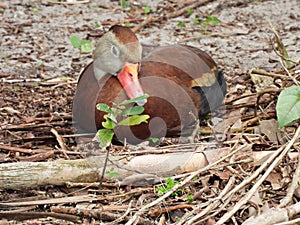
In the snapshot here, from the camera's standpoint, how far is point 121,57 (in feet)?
11.0

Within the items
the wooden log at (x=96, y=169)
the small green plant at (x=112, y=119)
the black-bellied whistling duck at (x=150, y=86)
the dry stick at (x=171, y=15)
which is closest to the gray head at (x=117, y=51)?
the black-bellied whistling duck at (x=150, y=86)

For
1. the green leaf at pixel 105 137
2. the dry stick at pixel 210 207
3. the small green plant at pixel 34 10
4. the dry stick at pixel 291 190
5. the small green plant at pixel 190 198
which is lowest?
the small green plant at pixel 34 10

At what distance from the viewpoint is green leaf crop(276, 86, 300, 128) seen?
2562 millimetres

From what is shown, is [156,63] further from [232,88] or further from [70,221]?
[70,221]

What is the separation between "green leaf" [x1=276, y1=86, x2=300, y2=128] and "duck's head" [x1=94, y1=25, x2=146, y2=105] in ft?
2.70

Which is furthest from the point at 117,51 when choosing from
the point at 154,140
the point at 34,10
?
the point at 34,10

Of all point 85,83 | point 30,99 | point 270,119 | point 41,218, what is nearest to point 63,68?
point 30,99

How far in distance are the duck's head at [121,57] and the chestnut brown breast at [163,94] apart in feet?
0.13

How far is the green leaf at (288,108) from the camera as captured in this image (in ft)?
8.41

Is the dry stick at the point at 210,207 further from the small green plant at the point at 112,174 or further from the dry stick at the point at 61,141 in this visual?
the dry stick at the point at 61,141

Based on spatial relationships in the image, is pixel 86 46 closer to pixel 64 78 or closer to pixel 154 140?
pixel 64 78

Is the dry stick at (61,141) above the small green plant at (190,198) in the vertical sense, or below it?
below

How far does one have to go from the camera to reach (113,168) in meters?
2.65

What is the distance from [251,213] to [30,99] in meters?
2.06
